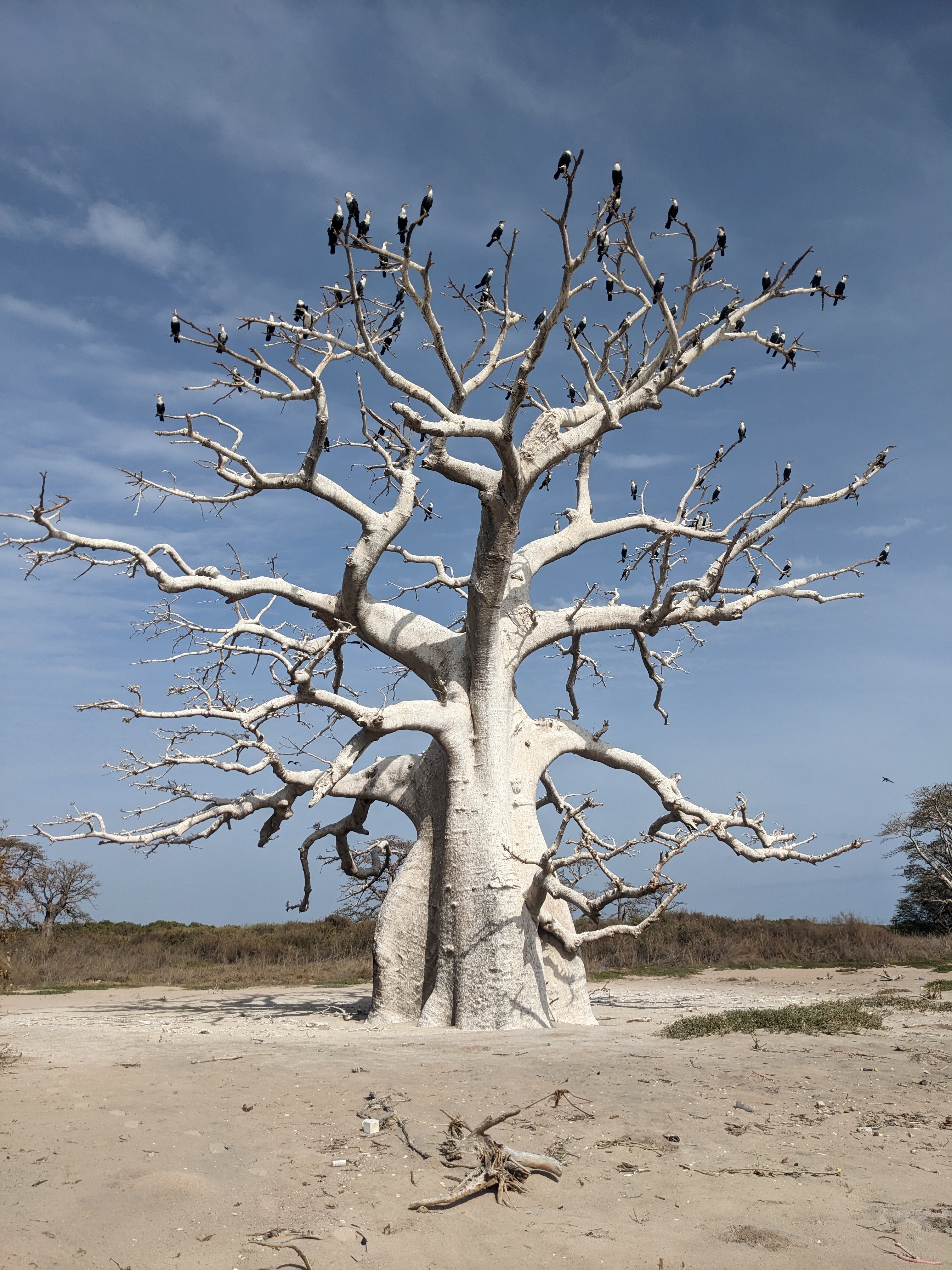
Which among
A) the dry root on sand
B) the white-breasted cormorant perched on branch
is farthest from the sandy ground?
the white-breasted cormorant perched on branch

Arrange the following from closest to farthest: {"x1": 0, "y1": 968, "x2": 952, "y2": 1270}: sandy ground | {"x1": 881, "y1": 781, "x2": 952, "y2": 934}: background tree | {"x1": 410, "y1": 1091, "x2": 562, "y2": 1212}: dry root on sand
A: {"x1": 0, "y1": 968, "x2": 952, "y2": 1270}: sandy ground
{"x1": 410, "y1": 1091, "x2": 562, "y2": 1212}: dry root on sand
{"x1": 881, "y1": 781, "x2": 952, "y2": 934}: background tree

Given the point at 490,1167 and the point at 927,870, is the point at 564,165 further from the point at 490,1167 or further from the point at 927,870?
the point at 927,870

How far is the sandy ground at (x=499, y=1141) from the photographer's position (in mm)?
2883

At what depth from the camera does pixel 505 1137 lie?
387cm

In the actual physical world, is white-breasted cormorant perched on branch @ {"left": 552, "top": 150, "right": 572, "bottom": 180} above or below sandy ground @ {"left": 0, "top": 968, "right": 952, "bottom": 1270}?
above

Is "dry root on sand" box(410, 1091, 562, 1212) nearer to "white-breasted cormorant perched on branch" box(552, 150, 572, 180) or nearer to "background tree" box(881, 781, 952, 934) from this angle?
"white-breasted cormorant perched on branch" box(552, 150, 572, 180)

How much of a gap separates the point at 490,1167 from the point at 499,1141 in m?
0.48

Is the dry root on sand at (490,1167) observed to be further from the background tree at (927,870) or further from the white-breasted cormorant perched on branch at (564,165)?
the background tree at (927,870)

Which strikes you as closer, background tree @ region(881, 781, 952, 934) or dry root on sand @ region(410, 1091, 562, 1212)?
dry root on sand @ region(410, 1091, 562, 1212)

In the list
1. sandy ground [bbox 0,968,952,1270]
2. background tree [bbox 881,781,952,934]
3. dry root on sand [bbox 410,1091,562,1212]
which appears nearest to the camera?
sandy ground [bbox 0,968,952,1270]

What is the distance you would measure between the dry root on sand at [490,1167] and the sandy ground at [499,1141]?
0.05 meters

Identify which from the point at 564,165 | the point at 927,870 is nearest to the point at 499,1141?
the point at 564,165

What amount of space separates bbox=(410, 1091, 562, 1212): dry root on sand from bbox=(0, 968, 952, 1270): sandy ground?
49 mm

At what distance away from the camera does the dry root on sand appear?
10.6 ft
